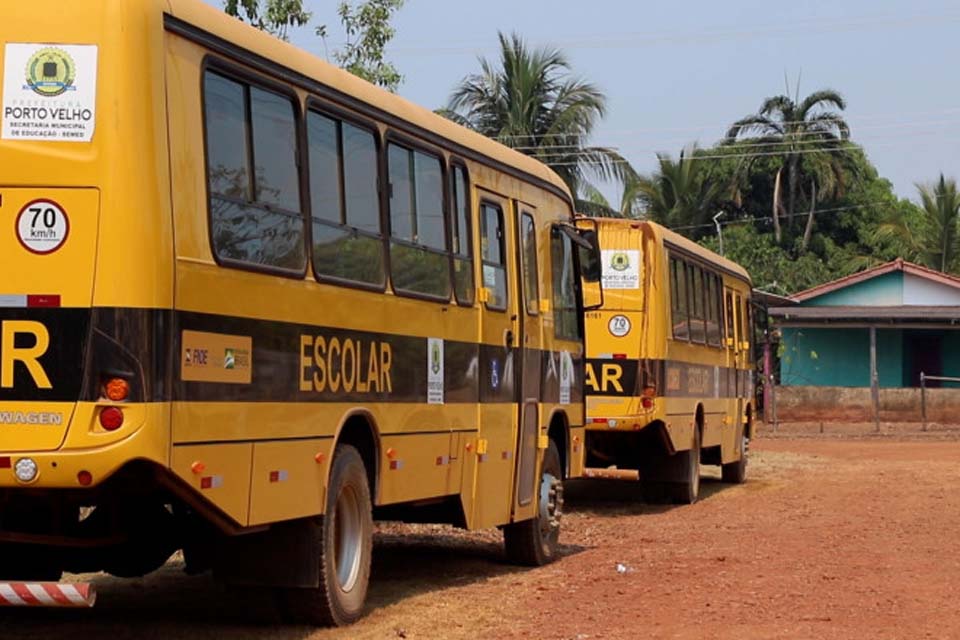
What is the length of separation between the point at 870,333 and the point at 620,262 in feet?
86.9

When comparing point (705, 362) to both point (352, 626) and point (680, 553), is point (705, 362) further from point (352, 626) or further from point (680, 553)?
point (352, 626)

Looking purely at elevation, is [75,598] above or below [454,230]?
below

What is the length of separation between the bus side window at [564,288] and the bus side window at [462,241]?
2311mm

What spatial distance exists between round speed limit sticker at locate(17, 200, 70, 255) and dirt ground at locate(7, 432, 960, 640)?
9.20 feet

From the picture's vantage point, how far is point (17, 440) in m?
→ 7.69

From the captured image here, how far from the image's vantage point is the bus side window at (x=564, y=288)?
14.8m

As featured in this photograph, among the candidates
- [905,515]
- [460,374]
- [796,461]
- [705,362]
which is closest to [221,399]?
[460,374]

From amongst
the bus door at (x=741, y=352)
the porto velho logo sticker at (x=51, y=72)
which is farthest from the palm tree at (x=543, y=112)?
the porto velho logo sticker at (x=51, y=72)

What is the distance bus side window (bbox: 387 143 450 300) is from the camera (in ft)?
36.2

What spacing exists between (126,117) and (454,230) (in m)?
4.55

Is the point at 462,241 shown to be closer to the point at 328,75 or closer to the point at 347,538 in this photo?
the point at 328,75

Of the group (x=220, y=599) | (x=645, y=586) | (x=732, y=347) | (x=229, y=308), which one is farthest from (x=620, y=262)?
(x=229, y=308)

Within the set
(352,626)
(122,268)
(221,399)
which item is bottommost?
(352,626)

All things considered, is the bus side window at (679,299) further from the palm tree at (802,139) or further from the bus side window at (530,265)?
the palm tree at (802,139)
